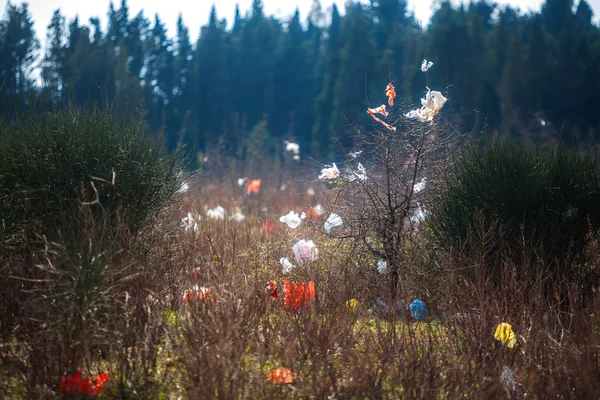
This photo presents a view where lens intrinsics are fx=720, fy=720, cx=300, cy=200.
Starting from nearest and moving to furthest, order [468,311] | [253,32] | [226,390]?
[226,390]
[468,311]
[253,32]

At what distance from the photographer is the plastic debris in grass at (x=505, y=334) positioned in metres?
3.86

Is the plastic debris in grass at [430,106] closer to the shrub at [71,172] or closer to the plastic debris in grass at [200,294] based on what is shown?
the shrub at [71,172]

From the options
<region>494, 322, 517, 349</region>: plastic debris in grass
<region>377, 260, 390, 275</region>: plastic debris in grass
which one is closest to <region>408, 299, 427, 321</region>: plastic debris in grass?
<region>377, 260, 390, 275</region>: plastic debris in grass

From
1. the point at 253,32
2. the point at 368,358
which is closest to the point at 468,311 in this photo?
the point at 368,358

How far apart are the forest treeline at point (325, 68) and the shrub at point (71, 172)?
1182cm

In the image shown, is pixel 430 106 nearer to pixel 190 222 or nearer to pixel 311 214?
Answer: pixel 311 214

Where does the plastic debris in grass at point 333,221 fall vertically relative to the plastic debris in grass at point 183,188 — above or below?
below

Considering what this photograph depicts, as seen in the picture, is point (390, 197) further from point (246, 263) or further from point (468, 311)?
point (468, 311)

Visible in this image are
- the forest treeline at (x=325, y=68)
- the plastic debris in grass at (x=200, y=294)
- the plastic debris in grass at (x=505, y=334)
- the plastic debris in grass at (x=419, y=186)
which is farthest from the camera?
the forest treeline at (x=325, y=68)

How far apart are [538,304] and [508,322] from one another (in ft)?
0.96

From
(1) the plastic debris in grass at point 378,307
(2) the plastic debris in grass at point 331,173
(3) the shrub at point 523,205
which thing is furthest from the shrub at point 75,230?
(3) the shrub at point 523,205

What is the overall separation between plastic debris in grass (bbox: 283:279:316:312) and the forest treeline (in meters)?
12.0

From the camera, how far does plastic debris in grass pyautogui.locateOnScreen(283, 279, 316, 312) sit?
4.60 meters

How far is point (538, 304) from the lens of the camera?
3.91m
